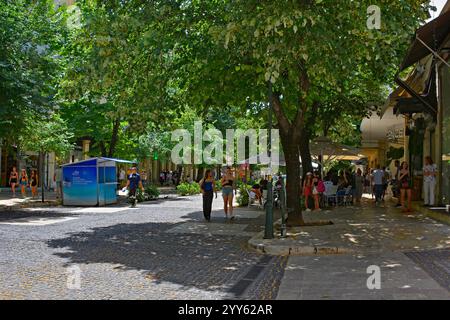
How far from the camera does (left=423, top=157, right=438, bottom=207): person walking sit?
16047mm

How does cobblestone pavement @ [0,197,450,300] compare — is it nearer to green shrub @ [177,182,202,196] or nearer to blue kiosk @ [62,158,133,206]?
blue kiosk @ [62,158,133,206]

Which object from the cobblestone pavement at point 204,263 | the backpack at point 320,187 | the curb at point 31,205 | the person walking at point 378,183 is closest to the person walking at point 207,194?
the cobblestone pavement at point 204,263

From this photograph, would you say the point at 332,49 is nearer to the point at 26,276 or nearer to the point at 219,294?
the point at 219,294

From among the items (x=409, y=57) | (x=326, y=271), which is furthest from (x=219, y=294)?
(x=409, y=57)

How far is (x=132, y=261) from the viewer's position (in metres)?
9.20

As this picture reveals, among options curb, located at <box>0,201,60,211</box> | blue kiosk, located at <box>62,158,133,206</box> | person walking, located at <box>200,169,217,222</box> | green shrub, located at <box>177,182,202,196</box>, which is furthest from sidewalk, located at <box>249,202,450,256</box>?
green shrub, located at <box>177,182,202,196</box>

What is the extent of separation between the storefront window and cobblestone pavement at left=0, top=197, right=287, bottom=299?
563 centimetres

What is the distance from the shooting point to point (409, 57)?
13312mm

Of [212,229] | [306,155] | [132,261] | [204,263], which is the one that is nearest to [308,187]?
[306,155]

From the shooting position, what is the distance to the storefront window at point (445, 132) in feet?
50.8

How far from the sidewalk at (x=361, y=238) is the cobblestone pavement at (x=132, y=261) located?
25.0 inches

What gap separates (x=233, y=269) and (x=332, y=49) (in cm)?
496

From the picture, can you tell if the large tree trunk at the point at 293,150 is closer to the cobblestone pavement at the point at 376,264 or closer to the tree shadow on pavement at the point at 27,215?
the cobblestone pavement at the point at 376,264

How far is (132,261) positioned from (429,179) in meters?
10.5
